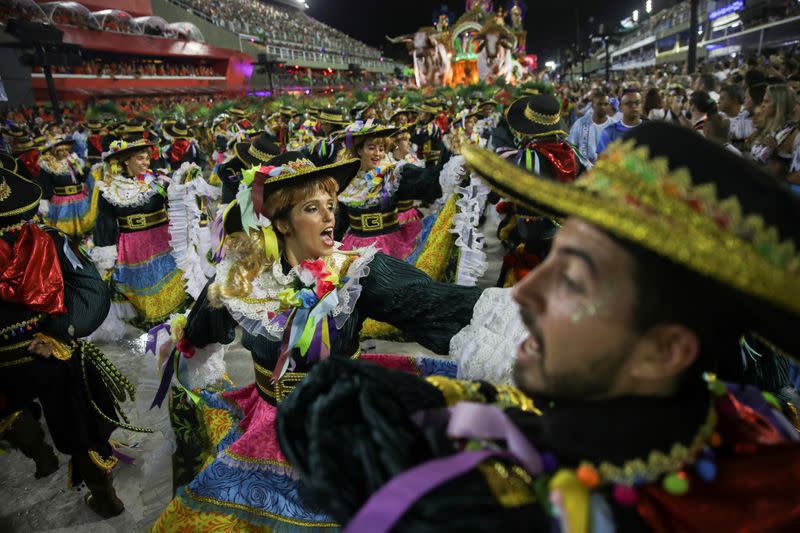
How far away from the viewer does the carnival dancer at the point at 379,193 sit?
4.90 m

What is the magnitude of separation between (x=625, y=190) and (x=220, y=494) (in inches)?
71.8

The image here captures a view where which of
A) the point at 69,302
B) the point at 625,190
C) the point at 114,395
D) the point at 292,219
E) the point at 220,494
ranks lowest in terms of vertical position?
the point at 114,395

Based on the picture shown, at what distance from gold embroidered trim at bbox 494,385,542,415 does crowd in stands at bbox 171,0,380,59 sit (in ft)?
150

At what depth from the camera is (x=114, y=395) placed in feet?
10.5

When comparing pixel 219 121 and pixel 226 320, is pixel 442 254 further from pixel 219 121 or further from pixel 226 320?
pixel 219 121

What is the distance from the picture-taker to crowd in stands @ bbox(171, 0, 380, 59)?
42.2m

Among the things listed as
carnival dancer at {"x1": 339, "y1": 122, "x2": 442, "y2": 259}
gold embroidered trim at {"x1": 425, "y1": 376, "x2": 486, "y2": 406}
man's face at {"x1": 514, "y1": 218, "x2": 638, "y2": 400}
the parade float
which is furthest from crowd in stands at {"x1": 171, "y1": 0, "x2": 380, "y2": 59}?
man's face at {"x1": 514, "y1": 218, "x2": 638, "y2": 400}

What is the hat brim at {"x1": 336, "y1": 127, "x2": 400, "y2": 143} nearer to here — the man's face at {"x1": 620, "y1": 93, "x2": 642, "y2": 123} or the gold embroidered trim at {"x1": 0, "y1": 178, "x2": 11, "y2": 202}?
the gold embroidered trim at {"x1": 0, "y1": 178, "x2": 11, "y2": 202}

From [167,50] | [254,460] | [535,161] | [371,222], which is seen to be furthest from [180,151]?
[167,50]

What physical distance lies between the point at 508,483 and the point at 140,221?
222 inches

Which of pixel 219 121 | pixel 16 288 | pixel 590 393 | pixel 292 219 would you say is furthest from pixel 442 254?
pixel 219 121

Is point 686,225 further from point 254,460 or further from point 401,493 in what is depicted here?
point 254,460

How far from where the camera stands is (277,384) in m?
2.14

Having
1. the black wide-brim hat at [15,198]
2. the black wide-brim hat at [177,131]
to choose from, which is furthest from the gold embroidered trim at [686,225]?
the black wide-brim hat at [177,131]
